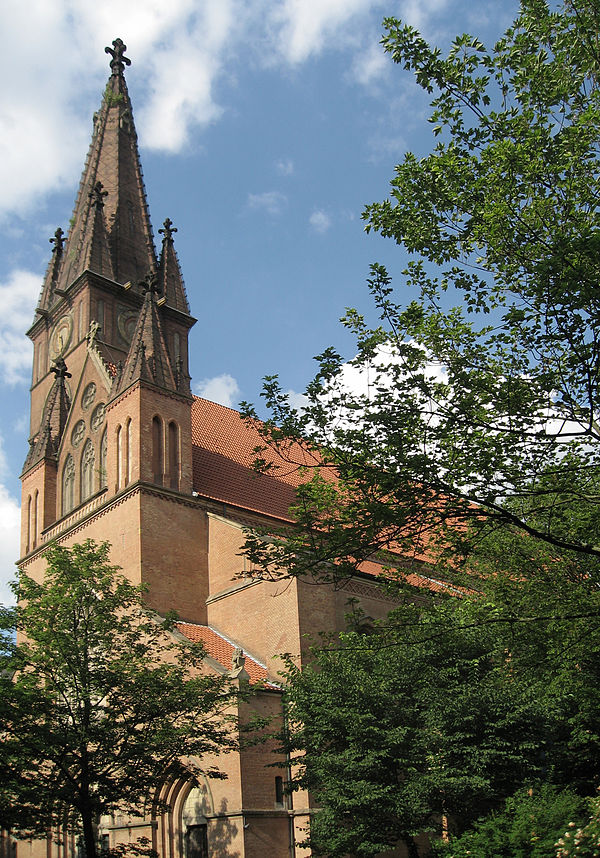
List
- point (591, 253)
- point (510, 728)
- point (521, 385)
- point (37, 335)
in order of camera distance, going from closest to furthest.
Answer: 1. point (591, 253)
2. point (521, 385)
3. point (510, 728)
4. point (37, 335)

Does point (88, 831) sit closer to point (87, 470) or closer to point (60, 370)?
point (87, 470)

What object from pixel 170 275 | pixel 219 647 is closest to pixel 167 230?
pixel 170 275

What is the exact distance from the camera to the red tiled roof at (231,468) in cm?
2745

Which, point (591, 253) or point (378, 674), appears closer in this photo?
point (591, 253)

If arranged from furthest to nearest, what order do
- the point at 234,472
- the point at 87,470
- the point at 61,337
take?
the point at 61,337 < the point at 234,472 < the point at 87,470

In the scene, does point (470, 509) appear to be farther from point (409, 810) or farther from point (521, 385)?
point (409, 810)

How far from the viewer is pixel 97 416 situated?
2841 centimetres

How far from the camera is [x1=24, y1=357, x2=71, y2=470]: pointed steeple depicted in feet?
97.6

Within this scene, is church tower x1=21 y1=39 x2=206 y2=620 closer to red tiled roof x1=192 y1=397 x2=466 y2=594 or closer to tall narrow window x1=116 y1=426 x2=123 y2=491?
tall narrow window x1=116 y1=426 x2=123 y2=491

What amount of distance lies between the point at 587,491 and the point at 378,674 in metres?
8.11

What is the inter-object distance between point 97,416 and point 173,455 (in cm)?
366

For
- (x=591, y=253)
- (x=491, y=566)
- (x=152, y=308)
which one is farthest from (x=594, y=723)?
(x=152, y=308)

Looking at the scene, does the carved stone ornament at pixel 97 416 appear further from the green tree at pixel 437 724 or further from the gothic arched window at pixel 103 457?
the green tree at pixel 437 724

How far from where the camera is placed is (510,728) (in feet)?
59.8
